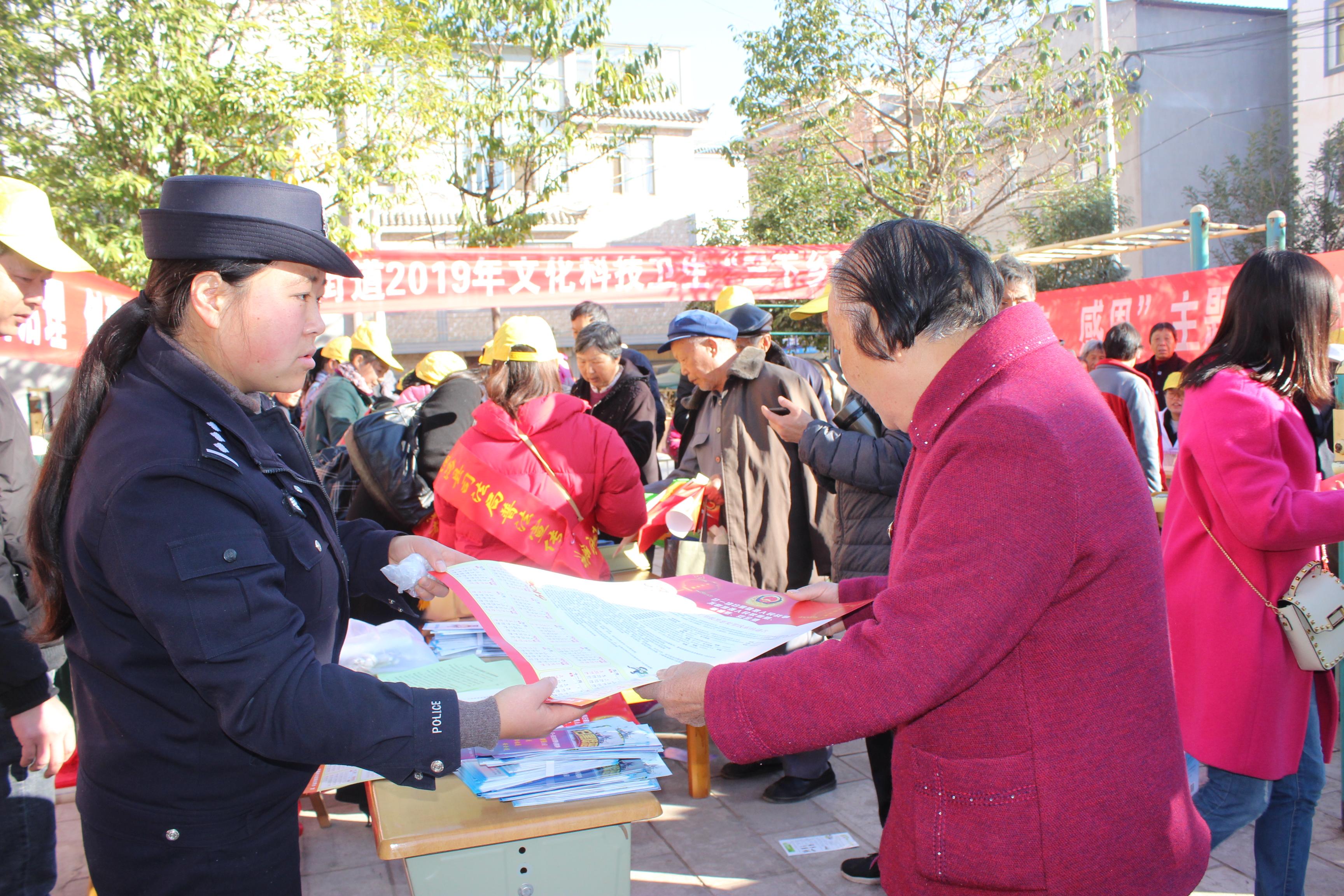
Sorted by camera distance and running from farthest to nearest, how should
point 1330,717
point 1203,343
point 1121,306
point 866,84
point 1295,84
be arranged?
1. point 1295,84
2. point 866,84
3. point 1121,306
4. point 1203,343
5. point 1330,717

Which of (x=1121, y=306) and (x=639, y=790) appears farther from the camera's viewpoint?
(x=1121, y=306)

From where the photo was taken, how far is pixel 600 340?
490 cm

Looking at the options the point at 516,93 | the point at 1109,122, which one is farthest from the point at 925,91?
the point at 516,93

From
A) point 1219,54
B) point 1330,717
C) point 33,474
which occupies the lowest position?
point 1330,717

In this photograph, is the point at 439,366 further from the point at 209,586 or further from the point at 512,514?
the point at 209,586

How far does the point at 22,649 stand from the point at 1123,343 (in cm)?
506

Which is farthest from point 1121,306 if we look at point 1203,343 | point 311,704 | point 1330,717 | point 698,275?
point 311,704

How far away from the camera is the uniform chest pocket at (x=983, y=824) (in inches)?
44.1

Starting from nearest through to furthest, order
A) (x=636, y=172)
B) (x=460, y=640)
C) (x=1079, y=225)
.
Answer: (x=460, y=640)
(x=1079, y=225)
(x=636, y=172)

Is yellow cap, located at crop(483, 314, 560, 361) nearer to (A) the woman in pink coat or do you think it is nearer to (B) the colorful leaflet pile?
(B) the colorful leaflet pile

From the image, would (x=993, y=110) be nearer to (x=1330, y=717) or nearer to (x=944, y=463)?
(x=1330, y=717)

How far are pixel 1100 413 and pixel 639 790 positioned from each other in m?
0.93

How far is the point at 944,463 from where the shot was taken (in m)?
1.14

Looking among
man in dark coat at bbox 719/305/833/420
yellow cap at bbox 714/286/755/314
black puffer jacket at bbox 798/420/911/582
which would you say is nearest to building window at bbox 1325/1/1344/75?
yellow cap at bbox 714/286/755/314
